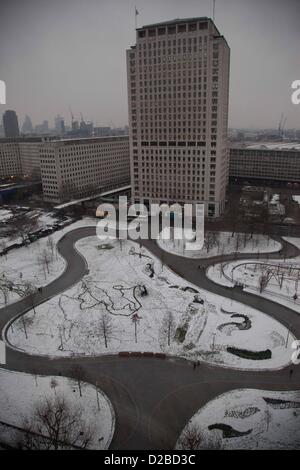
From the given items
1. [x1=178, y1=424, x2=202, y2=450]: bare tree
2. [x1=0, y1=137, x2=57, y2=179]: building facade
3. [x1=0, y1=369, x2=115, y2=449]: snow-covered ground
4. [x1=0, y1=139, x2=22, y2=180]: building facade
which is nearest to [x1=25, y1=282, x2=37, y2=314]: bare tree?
[x1=0, y1=369, x2=115, y2=449]: snow-covered ground

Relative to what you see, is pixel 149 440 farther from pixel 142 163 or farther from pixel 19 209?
pixel 19 209

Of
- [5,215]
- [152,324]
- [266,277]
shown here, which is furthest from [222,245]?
[5,215]

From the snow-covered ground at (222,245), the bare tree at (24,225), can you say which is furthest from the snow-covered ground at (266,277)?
the bare tree at (24,225)

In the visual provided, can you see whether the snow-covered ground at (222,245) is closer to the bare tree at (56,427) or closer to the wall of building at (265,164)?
the bare tree at (56,427)

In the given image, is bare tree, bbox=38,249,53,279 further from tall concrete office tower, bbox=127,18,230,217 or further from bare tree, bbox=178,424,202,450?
tall concrete office tower, bbox=127,18,230,217

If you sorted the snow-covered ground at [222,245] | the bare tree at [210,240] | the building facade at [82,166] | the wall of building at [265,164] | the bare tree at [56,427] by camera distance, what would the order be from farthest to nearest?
the wall of building at [265,164] → the building facade at [82,166] → the bare tree at [210,240] → the snow-covered ground at [222,245] → the bare tree at [56,427]

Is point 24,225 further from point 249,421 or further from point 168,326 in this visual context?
point 249,421
